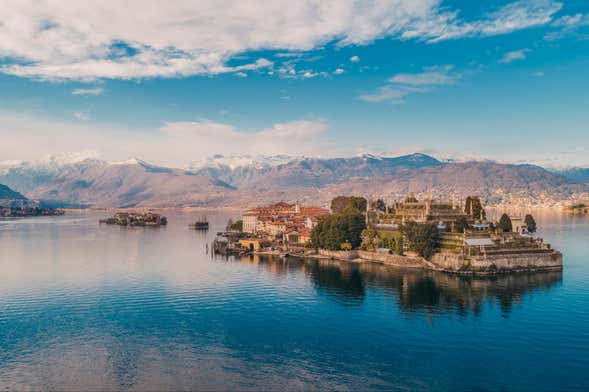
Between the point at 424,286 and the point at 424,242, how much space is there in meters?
15.9

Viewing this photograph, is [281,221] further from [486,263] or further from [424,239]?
[486,263]

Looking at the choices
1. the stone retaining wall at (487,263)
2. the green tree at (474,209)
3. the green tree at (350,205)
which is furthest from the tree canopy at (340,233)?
the green tree at (474,209)

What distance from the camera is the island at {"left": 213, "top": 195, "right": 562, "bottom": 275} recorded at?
3100 inches

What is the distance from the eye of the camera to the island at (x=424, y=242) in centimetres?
7875

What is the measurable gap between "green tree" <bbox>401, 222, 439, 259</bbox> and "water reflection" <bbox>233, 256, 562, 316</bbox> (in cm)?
468

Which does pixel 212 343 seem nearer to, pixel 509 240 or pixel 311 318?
pixel 311 318

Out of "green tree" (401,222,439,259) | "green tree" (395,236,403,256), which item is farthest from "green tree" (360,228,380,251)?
"green tree" (401,222,439,259)

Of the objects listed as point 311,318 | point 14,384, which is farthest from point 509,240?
point 14,384

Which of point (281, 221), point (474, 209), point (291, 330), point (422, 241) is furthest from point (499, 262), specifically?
point (281, 221)

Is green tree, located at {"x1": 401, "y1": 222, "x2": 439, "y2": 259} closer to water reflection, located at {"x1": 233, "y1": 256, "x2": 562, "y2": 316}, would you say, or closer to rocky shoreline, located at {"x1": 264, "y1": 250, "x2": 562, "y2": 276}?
rocky shoreline, located at {"x1": 264, "y1": 250, "x2": 562, "y2": 276}

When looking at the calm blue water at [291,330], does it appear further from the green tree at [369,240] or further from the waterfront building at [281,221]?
the waterfront building at [281,221]

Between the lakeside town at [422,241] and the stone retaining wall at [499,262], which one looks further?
the lakeside town at [422,241]

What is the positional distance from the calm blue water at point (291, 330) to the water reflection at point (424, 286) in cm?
28

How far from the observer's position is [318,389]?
3516cm
